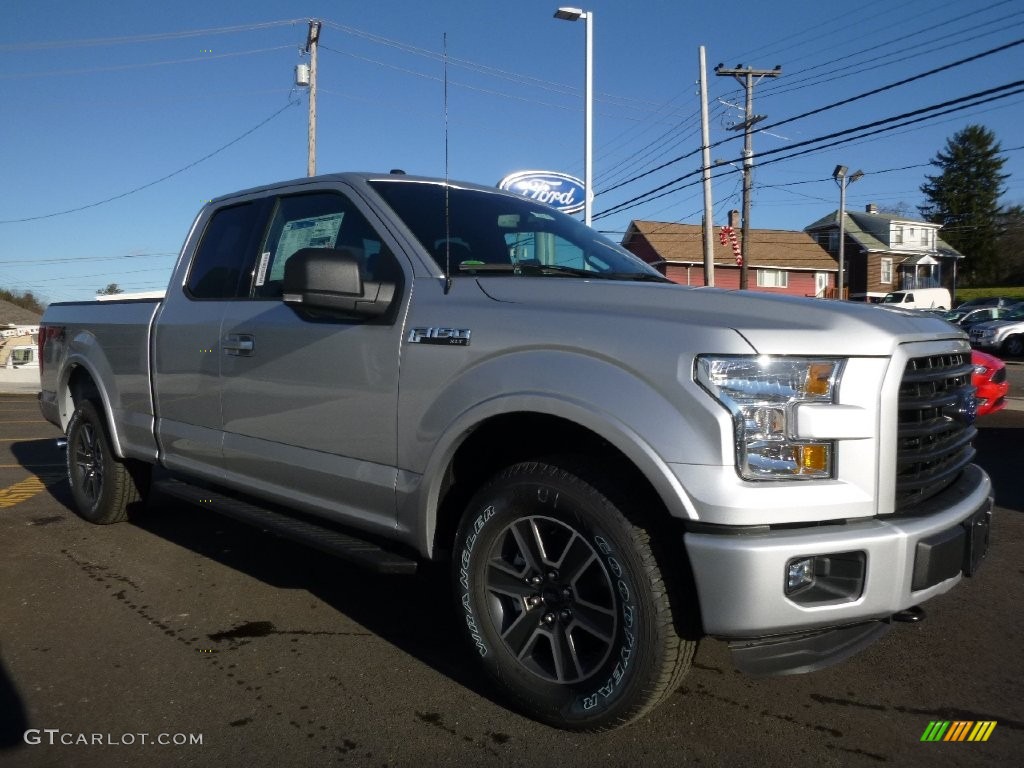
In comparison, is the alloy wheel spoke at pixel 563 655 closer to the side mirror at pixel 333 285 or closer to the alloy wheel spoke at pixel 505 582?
the alloy wheel spoke at pixel 505 582

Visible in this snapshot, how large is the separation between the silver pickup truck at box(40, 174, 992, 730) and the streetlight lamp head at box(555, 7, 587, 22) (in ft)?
42.2

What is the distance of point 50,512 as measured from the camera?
20.3 ft

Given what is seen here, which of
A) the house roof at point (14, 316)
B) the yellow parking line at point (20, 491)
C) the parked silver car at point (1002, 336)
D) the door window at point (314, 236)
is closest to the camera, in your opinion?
the door window at point (314, 236)

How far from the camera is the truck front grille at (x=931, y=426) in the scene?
101 inches

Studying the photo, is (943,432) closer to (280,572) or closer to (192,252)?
(280,572)

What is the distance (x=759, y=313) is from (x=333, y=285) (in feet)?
5.16

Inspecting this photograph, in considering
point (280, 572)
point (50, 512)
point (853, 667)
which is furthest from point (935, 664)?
point (50, 512)

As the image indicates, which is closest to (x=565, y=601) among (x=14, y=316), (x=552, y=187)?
(x=552, y=187)

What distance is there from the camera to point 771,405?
7.86ft

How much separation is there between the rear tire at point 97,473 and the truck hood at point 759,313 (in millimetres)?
3481

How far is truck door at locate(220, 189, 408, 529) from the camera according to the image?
3.32 m

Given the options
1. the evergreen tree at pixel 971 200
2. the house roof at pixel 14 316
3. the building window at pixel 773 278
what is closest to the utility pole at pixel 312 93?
the building window at pixel 773 278

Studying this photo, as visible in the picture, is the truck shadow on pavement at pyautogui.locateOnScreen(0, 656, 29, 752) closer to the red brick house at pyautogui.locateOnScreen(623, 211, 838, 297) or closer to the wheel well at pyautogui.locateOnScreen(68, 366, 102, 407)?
the wheel well at pyautogui.locateOnScreen(68, 366, 102, 407)

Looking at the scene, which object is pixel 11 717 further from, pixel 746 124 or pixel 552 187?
pixel 746 124
